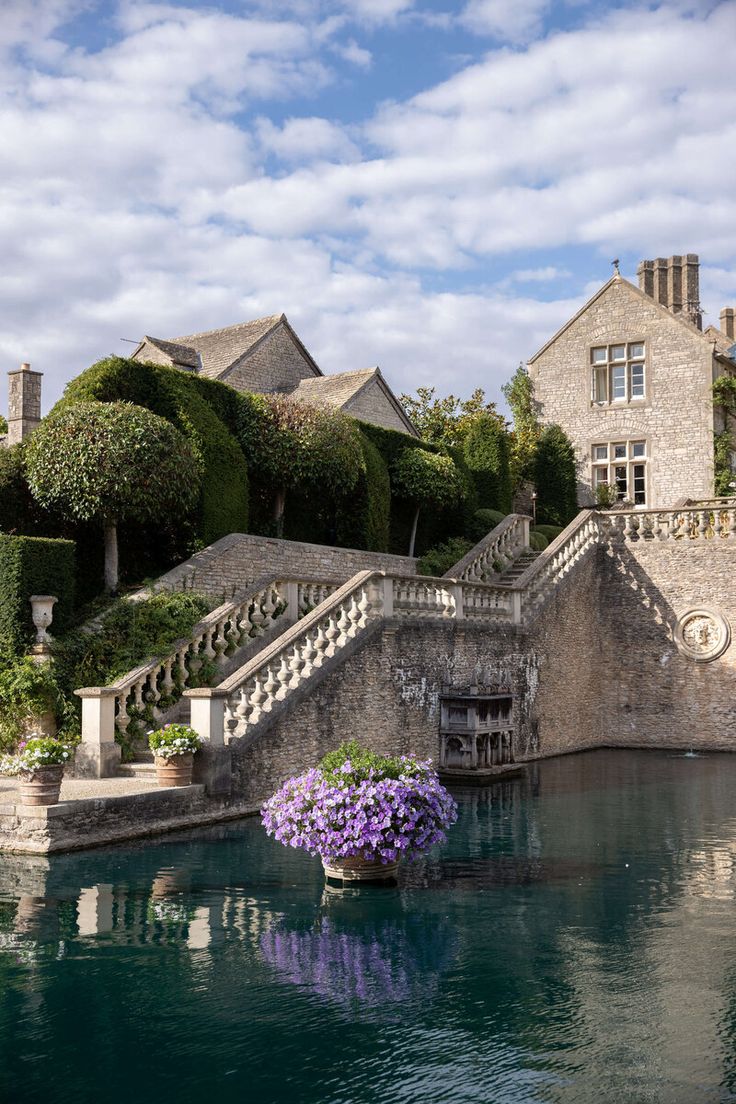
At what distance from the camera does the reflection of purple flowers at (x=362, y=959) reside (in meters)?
7.88

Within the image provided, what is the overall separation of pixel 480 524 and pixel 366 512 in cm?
422

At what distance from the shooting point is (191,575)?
19.1 meters

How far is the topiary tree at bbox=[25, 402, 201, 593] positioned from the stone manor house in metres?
19.2

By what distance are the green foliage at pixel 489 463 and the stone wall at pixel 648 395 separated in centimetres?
560

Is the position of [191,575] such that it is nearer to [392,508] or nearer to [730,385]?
Answer: [392,508]

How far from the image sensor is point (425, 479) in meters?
27.3

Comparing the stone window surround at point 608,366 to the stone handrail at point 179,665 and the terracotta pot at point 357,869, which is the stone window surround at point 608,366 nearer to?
the stone handrail at point 179,665

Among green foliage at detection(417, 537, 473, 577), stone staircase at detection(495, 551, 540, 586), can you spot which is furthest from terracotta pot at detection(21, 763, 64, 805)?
stone staircase at detection(495, 551, 540, 586)

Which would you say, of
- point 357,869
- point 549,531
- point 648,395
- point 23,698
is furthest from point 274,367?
point 357,869

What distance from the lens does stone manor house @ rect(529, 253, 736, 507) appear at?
33562 mm

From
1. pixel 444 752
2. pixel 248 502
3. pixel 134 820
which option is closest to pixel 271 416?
pixel 248 502

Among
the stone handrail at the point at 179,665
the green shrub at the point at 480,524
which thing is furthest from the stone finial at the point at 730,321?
the stone handrail at the point at 179,665

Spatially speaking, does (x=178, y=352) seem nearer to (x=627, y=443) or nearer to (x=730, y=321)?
(x=627, y=443)

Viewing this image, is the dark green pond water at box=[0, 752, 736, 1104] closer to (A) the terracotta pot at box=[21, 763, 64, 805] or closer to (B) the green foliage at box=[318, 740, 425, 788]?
(A) the terracotta pot at box=[21, 763, 64, 805]
